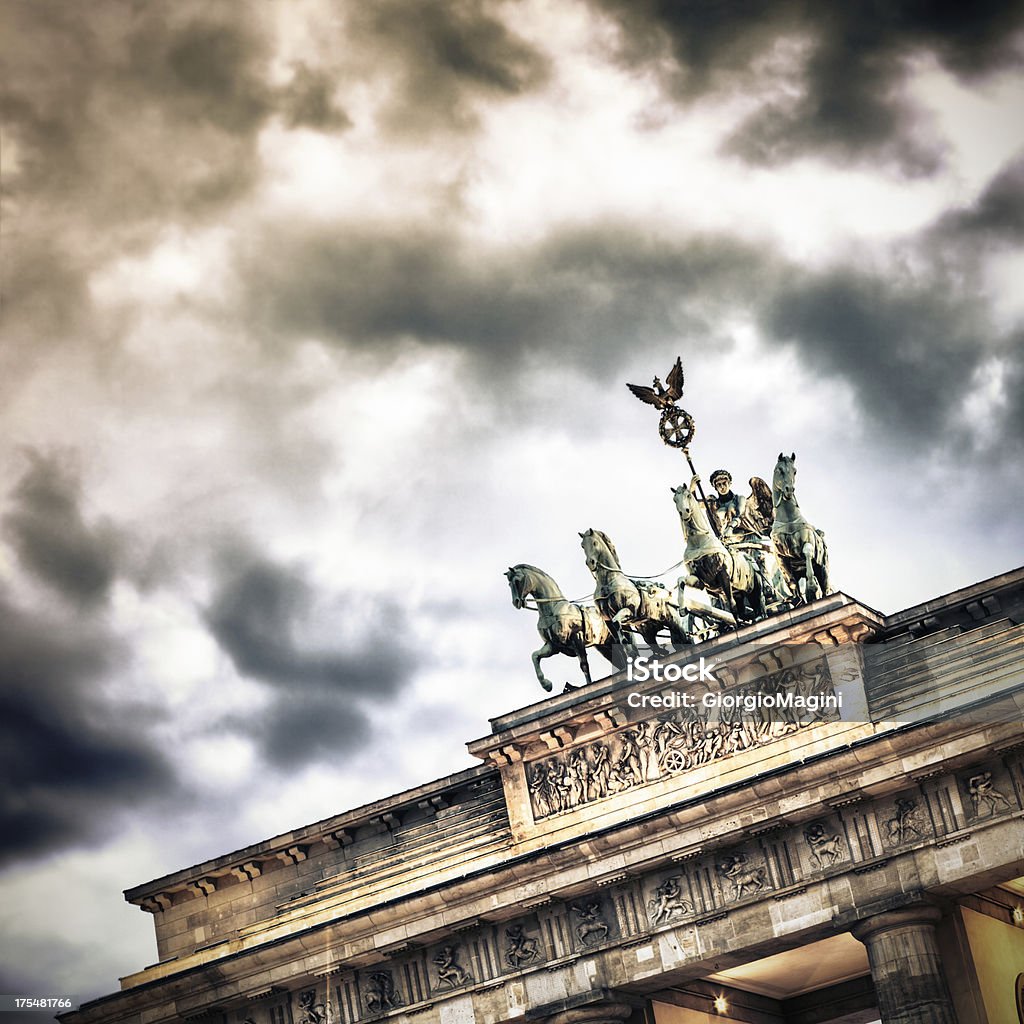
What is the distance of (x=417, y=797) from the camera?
1331 inches

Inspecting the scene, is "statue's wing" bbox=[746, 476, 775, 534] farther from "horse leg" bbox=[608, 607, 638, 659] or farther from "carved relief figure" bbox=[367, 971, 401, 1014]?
"carved relief figure" bbox=[367, 971, 401, 1014]

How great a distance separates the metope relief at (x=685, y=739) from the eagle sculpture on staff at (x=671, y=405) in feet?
21.0

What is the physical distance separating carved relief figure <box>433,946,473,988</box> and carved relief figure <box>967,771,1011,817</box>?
9.57 m

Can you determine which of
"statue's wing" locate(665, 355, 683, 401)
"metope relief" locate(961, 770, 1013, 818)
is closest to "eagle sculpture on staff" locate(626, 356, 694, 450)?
"statue's wing" locate(665, 355, 683, 401)

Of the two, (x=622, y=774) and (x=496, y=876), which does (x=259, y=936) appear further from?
(x=622, y=774)

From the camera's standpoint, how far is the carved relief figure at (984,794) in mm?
27000

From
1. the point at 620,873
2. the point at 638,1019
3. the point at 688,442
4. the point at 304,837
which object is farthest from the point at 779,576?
the point at 304,837

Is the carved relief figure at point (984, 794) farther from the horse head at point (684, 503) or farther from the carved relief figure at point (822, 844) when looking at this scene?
the horse head at point (684, 503)

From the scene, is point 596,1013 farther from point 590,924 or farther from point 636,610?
point 636,610

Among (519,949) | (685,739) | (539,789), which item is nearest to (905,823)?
(685,739)

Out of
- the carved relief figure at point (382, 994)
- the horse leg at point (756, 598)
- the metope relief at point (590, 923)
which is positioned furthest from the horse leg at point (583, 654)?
the carved relief figure at point (382, 994)

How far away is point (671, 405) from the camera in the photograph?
35.0 metres

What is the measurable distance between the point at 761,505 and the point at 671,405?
9.15 feet

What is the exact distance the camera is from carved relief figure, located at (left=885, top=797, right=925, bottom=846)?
27641 mm
